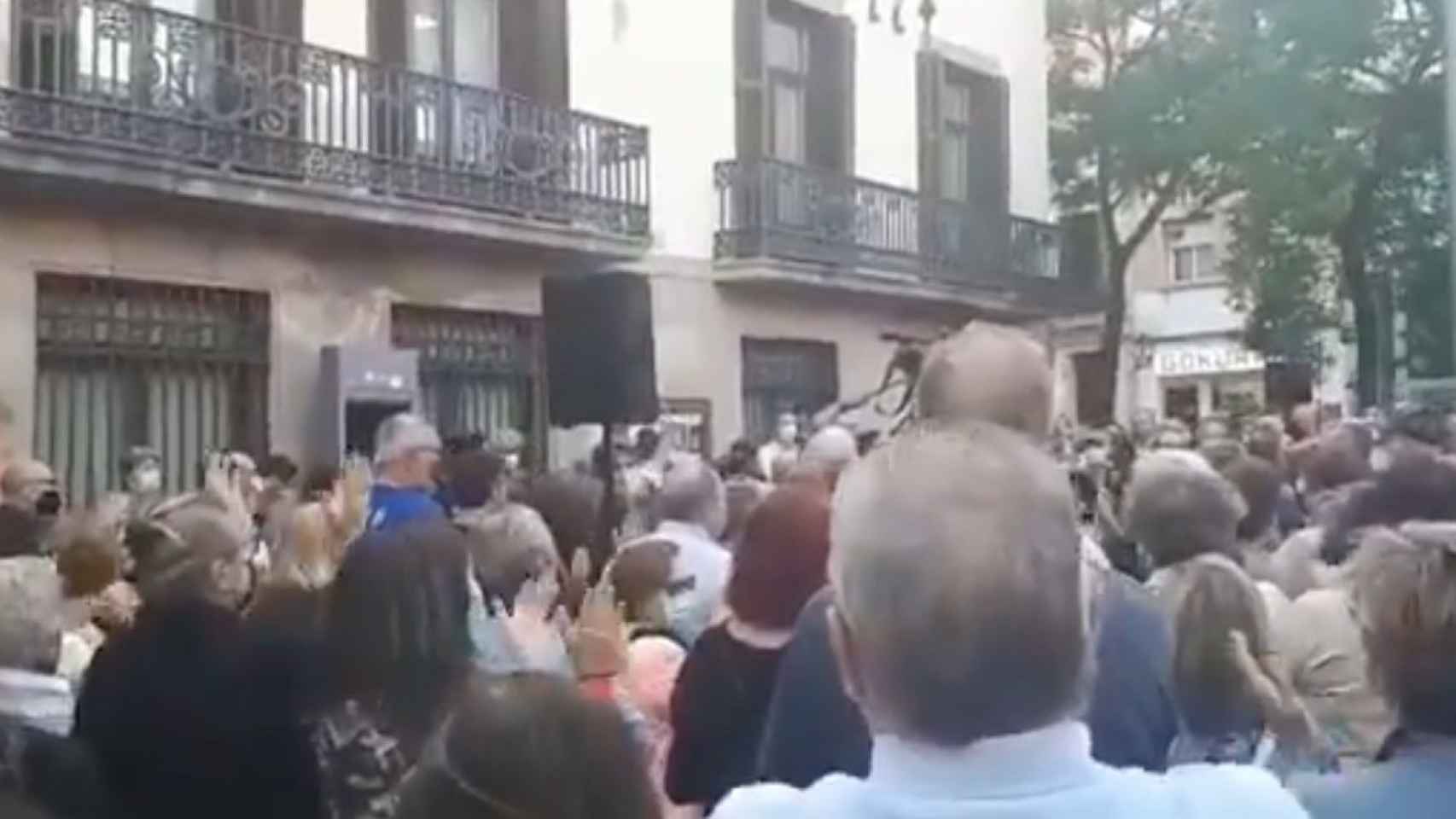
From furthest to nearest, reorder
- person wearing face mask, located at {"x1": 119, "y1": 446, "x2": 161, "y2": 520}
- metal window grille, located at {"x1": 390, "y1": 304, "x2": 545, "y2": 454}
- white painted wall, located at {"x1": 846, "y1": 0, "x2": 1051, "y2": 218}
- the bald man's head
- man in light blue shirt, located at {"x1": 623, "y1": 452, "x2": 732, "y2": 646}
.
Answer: white painted wall, located at {"x1": 846, "y1": 0, "x2": 1051, "y2": 218} < metal window grille, located at {"x1": 390, "y1": 304, "x2": 545, "y2": 454} < person wearing face mask, located at {"x1": 119, "y1": 446, "x2": 161, "y2": 520} < man in light blue shirt, located at {"x1": 623, "y1": 452, "x2": 732, "y2": 646} < the bald man's head

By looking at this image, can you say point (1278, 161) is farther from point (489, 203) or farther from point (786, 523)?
point (786, 523)

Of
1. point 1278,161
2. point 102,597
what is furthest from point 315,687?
point 1278,161

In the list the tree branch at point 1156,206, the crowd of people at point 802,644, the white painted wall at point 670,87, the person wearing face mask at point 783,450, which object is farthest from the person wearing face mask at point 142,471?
the tree branch at point 1156,206

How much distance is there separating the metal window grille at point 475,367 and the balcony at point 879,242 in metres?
2.55

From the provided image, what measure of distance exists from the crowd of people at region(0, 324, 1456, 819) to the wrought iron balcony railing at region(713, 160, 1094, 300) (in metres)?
11.8

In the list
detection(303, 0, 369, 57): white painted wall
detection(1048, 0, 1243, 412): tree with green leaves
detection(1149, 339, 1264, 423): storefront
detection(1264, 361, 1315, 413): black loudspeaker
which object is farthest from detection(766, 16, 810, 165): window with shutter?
detection(1149, 339, 1264, 423): storefront

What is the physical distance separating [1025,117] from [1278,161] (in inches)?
153

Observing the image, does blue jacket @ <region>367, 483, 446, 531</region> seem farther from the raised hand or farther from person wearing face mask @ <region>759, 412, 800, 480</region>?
person wearing face mask @ <region>759, 412, 800, 480</region>

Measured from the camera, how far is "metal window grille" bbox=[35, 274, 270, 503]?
14516 mm

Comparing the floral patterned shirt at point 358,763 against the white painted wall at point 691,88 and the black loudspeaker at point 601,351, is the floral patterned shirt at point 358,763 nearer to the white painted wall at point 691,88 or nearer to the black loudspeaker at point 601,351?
the black loudspeaker at point 601,351

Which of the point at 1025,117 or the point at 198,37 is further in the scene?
the point at 1025,117

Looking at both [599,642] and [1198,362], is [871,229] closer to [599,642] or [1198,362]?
[599,642]

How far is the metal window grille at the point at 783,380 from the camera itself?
21.4 metres

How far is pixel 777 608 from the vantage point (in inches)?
197
